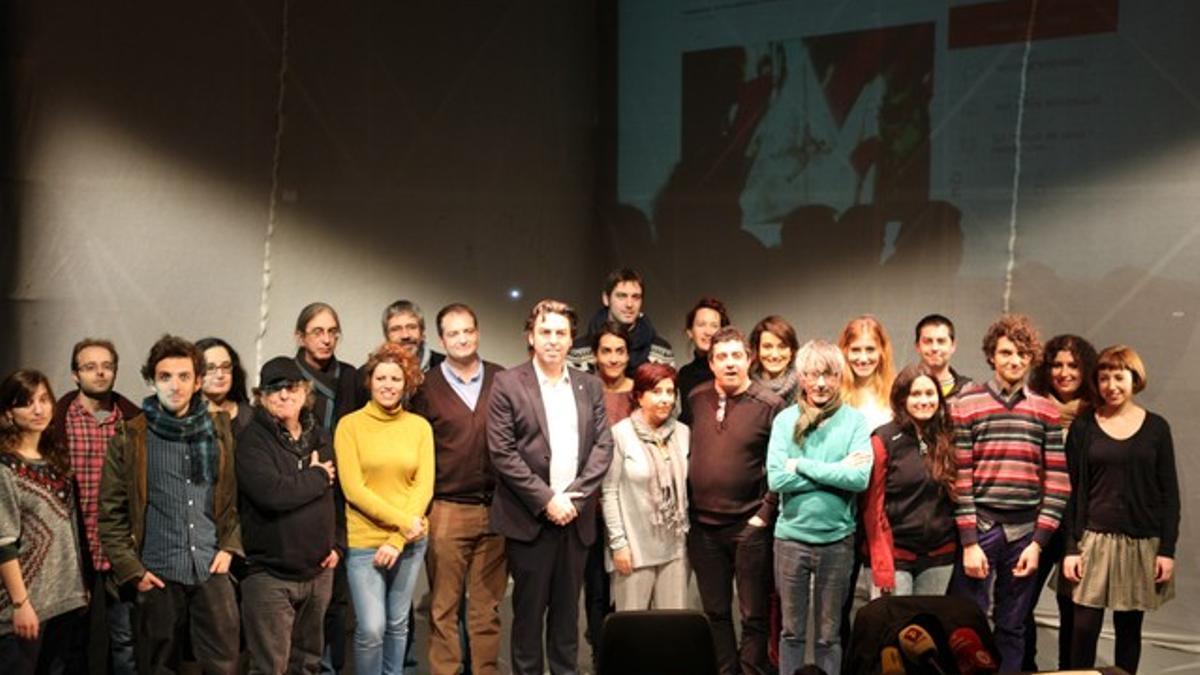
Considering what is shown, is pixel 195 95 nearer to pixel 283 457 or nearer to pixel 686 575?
pixel 283 457

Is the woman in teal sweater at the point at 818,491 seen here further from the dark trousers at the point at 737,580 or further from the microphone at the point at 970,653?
the microphone at the point at 970,653

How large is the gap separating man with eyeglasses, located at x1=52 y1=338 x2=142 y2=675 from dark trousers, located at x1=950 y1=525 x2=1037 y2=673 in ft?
8.88

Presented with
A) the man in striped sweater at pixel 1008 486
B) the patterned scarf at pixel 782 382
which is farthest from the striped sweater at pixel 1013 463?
the patterned scarf at pixel 782 382

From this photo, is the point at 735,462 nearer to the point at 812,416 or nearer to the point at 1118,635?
the point at 812,416

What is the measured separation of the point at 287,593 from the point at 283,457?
0.43 m

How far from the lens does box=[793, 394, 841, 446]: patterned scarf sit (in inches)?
169

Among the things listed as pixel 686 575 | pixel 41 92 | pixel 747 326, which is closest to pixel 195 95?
pixel 41 92


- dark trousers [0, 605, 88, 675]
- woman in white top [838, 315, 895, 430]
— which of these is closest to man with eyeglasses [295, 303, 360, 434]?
dark trousers [0, 605, 88, 675]

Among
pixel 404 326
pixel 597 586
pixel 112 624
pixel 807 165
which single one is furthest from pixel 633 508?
pixel 807 165

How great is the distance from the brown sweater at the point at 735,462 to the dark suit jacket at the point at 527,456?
1.13 feet

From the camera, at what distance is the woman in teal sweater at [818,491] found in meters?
4.28

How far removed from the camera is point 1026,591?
4.41 m

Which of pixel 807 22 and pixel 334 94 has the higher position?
pixel 807 22

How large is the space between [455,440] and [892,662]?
1.98 metres
